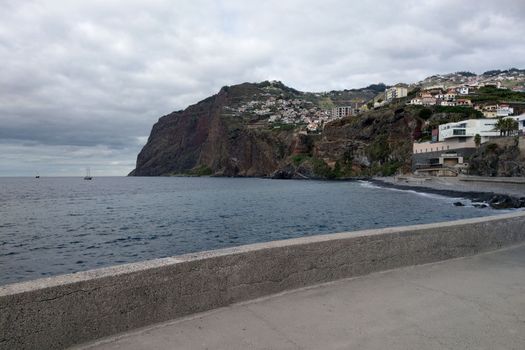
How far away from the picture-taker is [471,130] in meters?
98.1

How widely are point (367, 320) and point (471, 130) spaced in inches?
4177

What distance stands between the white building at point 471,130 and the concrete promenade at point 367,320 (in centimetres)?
10357

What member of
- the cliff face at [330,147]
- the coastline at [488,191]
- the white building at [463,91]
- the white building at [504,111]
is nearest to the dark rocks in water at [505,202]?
the coastline at [488,191]

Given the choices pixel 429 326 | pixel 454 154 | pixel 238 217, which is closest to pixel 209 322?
pixel 429 326

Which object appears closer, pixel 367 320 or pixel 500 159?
pixel 367 320

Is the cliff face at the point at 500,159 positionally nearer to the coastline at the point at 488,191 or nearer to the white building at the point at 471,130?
the coastline at the point at 488,191

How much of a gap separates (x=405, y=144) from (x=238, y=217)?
97.9 m

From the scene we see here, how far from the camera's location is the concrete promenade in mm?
3604

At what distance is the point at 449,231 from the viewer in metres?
6.68

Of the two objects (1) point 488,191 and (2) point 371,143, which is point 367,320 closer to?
(1) point 488,191

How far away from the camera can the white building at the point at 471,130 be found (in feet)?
318

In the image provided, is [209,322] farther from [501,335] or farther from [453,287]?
[453,287]

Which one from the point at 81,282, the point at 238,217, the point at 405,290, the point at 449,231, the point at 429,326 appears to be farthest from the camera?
the point at 238,217

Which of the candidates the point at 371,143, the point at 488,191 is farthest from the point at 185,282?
the point at 371,143
